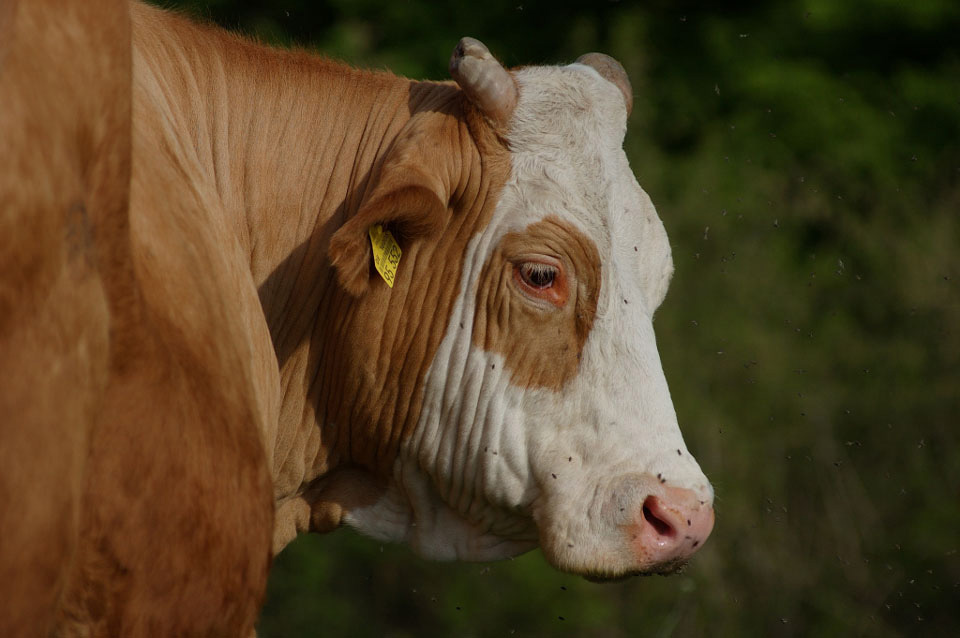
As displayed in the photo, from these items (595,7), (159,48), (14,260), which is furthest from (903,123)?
(14,260)

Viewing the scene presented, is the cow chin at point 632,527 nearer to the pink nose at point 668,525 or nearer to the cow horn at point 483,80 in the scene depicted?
the pink nose at point 668,525

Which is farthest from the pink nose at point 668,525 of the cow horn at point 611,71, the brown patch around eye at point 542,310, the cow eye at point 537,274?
the cow horn at point 611,71

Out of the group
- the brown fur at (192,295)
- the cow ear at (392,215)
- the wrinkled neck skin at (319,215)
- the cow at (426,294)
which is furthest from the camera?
the wrinkled neck skin at (319,215)

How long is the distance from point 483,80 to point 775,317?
4.94 metres

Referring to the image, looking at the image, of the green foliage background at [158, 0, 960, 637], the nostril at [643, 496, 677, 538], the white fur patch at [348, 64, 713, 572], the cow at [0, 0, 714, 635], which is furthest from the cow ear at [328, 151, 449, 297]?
the green foliage background at [158, 0, 960, 637]

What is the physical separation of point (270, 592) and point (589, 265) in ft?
17.4

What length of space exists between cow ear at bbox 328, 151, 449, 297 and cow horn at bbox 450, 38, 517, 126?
0.94 ft

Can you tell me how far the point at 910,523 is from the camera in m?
7.17

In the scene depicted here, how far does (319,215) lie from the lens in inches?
136

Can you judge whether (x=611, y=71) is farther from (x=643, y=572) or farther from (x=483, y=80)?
(x=643, y=572)

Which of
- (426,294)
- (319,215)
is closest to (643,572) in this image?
(426,294)

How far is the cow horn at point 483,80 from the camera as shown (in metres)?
3.44

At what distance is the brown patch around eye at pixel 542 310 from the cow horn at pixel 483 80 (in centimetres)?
37

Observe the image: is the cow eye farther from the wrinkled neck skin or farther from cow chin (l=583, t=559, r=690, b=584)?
cow chin (l=583, t=559, r=690, b=584)
